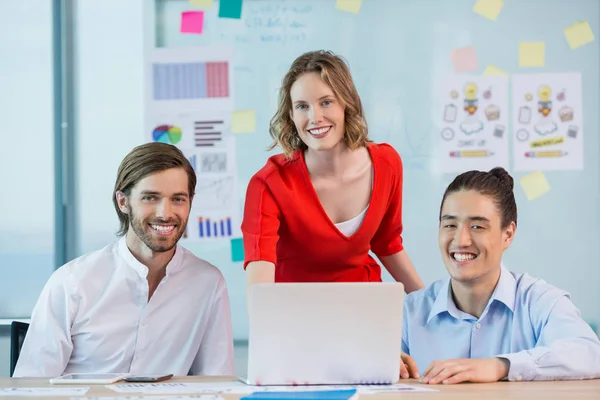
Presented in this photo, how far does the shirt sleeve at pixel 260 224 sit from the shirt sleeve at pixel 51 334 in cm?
50

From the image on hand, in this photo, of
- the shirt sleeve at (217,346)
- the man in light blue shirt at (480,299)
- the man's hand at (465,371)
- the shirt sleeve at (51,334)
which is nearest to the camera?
the man's hand at (465,371)

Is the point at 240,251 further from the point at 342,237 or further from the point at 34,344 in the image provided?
the point at 34,344

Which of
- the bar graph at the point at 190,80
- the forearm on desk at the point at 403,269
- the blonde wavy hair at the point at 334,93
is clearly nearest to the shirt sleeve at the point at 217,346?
the blonde wavy hair at the point at 334,93

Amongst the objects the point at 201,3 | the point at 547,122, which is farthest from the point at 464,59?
the point at 201,3

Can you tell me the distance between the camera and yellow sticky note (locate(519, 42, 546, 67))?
3289 millimetres

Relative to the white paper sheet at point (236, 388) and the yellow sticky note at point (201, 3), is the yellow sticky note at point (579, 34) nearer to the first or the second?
the yellow sticky note at point (201, 3)

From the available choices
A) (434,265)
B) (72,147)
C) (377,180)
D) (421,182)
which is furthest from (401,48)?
(72,147)

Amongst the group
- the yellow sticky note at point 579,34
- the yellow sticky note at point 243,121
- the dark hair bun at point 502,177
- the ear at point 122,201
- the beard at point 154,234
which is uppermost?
the yellow sticky note at point 579,34

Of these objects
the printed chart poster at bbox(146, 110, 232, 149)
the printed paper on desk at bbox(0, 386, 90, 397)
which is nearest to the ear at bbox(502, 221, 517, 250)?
the printed paper on desk at bbox(0, 386, 90, 397)

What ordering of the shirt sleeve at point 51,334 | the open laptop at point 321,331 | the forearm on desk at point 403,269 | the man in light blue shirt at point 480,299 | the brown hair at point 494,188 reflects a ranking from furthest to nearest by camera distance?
the forearm on desk at point 403,269 < the shirt sleeve at point 51,334 < the brown hair at point 494,188 < the man in light blue shirt at point 480,299 < the open laptop at point 321,331

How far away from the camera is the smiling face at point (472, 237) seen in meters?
1.92

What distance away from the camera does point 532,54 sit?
130 inches

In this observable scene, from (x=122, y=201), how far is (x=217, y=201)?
1098 mm

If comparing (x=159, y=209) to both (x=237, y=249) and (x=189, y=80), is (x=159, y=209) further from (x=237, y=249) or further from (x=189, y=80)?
(x=189, y=80)
